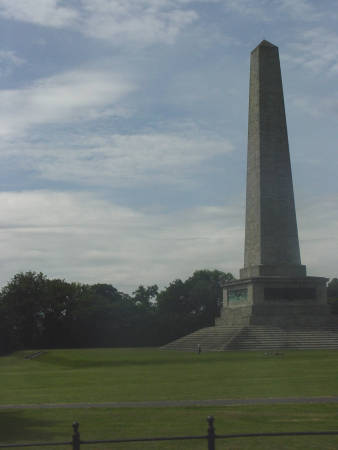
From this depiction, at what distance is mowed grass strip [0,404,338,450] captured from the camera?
13984 millimetres

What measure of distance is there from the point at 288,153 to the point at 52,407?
150 feet

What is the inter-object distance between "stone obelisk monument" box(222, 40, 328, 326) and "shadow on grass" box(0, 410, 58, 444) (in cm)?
4174

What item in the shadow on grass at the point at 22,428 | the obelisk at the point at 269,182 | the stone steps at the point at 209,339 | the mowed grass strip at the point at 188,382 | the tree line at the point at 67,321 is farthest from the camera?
the tree line at the point at 67,321

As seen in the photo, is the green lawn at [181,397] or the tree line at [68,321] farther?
the tree line at [68,321]

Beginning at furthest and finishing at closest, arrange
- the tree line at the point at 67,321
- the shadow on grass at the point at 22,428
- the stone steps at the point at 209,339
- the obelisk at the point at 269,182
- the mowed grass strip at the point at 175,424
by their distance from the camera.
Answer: the tree line at the point at 67,321 < the obelisk at the point at 269,182 < the stone steps at the point at 209,339 < the shadow on grass at the point at 22,428 < the mowed grass strip at the point at 175,424

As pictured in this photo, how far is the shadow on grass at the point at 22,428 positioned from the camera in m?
14.6

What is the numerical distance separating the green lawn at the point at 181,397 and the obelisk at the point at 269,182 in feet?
71.1

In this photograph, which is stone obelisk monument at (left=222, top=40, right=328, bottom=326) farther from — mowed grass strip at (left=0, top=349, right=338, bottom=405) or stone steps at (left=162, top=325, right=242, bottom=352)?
mowed grass strip at (left=0, top=349, right=338, bottom=405)

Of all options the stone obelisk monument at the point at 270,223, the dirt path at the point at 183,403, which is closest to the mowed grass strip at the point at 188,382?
the dirt path at the point at 183,403

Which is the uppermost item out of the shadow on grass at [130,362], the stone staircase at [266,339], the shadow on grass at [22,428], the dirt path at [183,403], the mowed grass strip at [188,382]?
the stone staircase at [266,339]

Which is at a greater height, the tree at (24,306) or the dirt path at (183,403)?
the tree at (24,306)

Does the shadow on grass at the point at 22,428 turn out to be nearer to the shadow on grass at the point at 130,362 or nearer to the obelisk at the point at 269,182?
the shadow on grass at the point at 130,362

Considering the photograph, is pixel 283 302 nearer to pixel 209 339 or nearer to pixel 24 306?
pixel 209 339

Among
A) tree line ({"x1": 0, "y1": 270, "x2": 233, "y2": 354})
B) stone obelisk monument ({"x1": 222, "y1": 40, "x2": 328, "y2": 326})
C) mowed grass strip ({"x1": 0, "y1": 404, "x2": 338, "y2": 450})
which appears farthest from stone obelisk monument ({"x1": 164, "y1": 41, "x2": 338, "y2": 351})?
mowed grass strip ({"x1": 0, "y1": 404, "x2": 338, "y2": 450})
